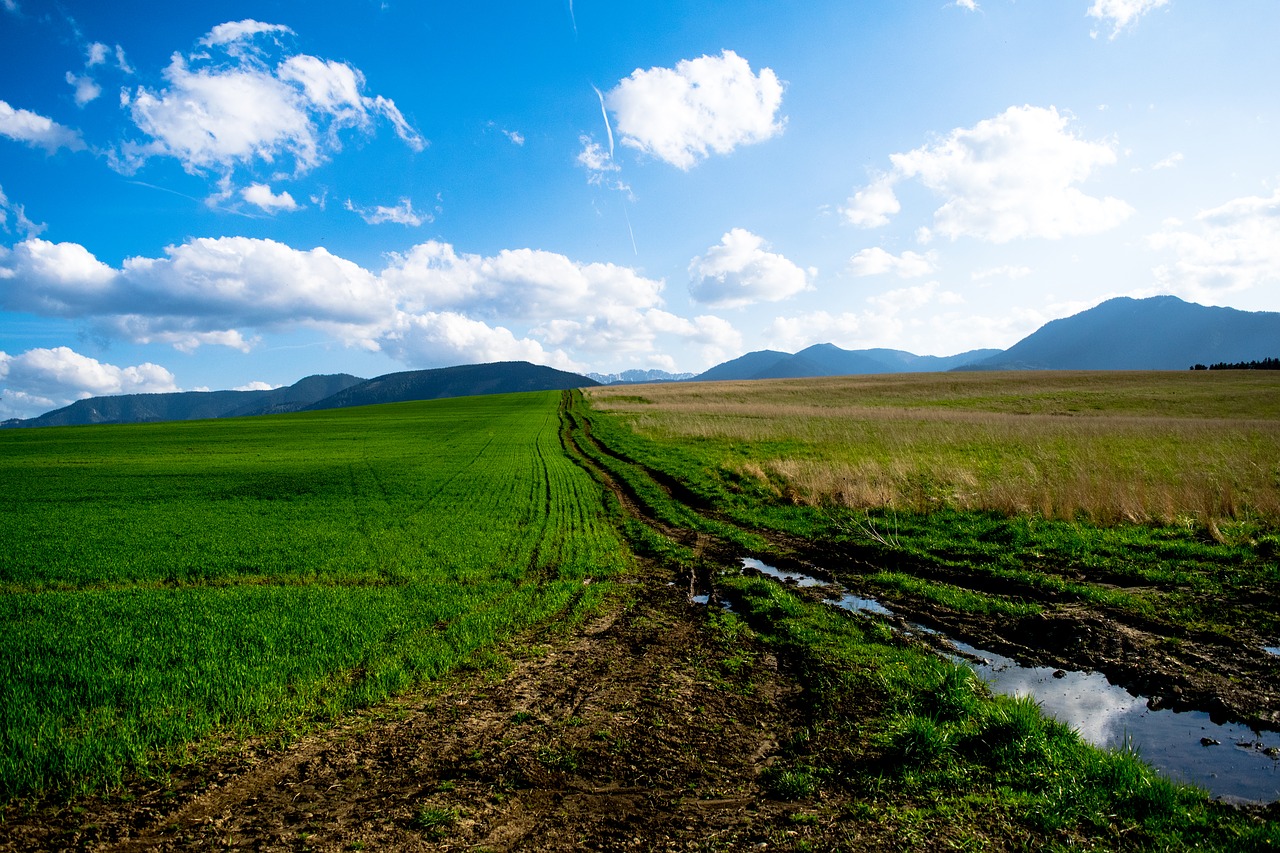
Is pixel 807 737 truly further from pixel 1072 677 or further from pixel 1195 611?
pixel 1195 611

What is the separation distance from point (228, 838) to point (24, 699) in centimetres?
445

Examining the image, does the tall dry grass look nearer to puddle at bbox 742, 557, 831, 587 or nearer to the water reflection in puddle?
puddle at bbox 742, 557, 831, 587

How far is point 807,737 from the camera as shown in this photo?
633 cm

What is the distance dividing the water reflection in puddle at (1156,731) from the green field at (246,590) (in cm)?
750

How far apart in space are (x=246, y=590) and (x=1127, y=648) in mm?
15304

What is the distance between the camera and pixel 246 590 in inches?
444

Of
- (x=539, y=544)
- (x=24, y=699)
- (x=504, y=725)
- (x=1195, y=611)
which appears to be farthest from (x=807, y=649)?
(x=24, y=699)

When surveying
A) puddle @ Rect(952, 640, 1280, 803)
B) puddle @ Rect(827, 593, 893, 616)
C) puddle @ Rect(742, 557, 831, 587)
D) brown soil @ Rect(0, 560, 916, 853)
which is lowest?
puddle @ Rect(952, 640, 1280, 803)

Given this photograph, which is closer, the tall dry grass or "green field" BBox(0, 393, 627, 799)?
"green field" BBox(0, 393, 627, 799)

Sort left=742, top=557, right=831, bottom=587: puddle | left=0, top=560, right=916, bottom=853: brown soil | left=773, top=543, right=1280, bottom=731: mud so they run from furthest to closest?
left=742, top=557, right=831, bottom=587: puddle, left=773, top=543, right=1280, bottom=731: mud, left=0, top=560, right=916, bottom=853: brown soil

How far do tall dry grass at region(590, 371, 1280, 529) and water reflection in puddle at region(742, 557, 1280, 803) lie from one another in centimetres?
819

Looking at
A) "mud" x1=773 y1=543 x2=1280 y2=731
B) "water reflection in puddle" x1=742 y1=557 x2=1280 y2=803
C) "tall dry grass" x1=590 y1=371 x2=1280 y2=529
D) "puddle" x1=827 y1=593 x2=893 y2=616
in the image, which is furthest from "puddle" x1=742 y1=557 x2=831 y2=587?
"tall dry grass" x1=590 y1=371 x2=1280 y2=529

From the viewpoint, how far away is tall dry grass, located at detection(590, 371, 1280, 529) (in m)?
15.2

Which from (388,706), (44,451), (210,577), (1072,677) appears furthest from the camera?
(44,451)
